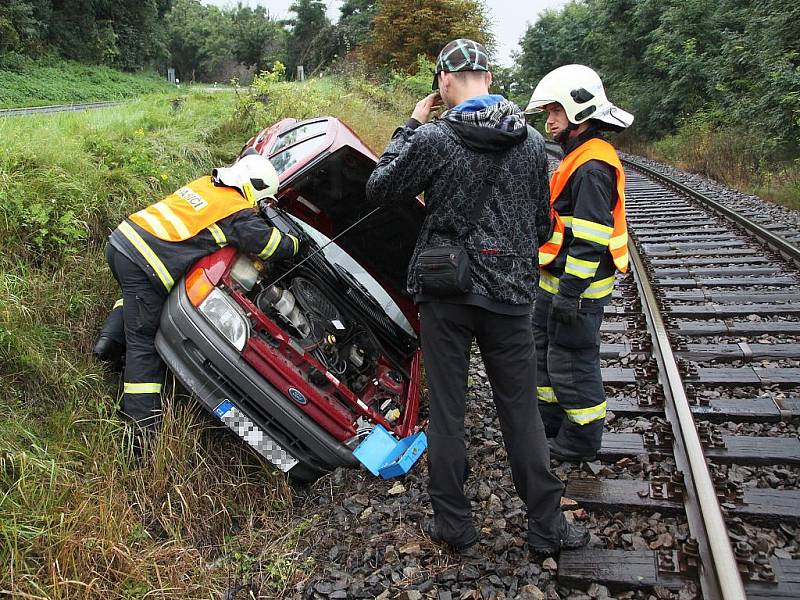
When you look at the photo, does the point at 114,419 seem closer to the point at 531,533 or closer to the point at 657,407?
the point at 531,533

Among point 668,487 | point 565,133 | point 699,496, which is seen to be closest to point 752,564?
point 699,496

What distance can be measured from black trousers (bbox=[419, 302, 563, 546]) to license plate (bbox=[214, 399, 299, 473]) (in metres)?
1.07

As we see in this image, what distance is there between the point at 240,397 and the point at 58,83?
1053 inches

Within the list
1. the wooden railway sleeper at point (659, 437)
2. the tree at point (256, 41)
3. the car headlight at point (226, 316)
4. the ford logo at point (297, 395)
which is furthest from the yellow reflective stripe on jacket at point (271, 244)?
the tree at point (256, 41)

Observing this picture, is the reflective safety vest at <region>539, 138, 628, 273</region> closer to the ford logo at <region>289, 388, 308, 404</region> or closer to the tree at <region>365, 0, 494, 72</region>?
the ford logo at <region>289, 388, 308, 404</region>

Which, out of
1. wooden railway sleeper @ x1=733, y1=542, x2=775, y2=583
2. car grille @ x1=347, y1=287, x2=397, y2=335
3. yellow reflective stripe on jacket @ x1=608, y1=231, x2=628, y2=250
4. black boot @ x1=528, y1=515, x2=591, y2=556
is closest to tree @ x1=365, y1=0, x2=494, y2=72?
car grille @ x1=347, y1=287, x2=397, y2=335

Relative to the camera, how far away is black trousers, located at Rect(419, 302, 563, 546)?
109 inches

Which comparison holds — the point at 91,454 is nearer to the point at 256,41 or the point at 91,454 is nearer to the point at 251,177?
the point at 251,177

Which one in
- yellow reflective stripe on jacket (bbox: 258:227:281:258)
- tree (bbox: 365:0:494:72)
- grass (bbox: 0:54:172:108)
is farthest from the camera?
grass (bbox: 0:54:172:108)

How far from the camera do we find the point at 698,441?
3379 millimetres

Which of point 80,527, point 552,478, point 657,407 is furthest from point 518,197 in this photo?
point 80,527

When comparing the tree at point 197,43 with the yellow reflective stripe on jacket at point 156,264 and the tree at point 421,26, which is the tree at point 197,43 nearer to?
the tree at point 421,26

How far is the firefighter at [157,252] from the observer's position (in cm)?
387

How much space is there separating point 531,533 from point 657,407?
1.54 metres
